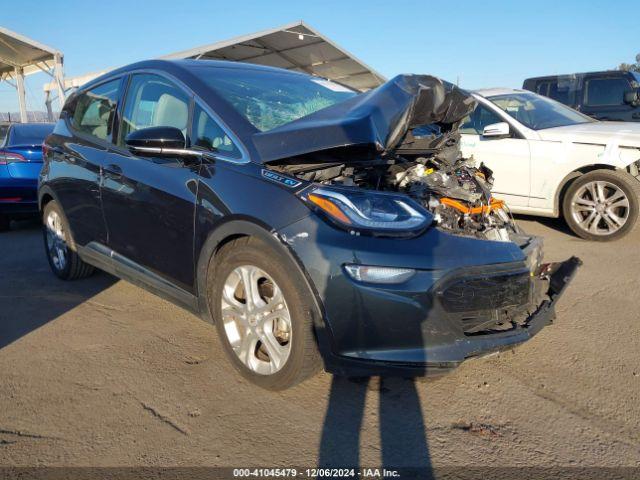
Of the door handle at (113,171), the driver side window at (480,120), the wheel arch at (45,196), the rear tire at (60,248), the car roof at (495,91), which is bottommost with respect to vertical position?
the rear tire at (60,248)

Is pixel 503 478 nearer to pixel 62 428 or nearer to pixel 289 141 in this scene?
pixel 289 141

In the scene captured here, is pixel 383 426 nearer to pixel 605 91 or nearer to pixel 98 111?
pixel 98 111

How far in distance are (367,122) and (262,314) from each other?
3.65 feet

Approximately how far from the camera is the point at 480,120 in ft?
21.5

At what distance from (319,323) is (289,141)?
3.08ft

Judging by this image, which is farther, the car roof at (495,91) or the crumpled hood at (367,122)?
the car roof at (495,91)

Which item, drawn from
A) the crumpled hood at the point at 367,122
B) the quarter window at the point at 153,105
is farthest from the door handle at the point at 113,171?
the crumpled hood at the point at 367,122

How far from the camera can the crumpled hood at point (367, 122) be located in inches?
103

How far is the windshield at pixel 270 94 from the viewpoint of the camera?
10.3ft

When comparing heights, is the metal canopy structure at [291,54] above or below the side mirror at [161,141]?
above

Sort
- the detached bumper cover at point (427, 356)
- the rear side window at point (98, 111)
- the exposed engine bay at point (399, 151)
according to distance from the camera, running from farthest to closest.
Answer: the rear side window at point (98, 111)
the exposed engine bay at point (399, 151)
the detached bumper cover at point (427, 356)

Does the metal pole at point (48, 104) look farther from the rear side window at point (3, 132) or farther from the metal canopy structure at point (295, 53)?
the rear side window at point (3, 132)

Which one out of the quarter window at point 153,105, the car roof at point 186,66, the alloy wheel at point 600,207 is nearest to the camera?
the quarter window at point 153,105

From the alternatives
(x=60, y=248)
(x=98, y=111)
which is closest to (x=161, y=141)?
(x=98, y=111)
